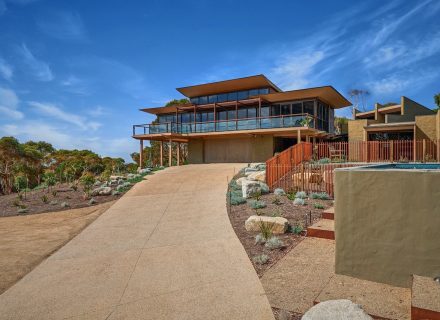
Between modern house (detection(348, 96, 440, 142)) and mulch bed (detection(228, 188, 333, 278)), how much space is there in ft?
53.0

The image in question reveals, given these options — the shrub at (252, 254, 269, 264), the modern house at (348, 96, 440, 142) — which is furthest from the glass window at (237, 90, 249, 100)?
the shrub at (252, 254, 269, 264)

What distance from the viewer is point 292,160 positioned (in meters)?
16.3

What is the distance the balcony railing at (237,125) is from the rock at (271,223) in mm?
17136

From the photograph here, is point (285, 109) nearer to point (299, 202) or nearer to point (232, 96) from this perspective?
point (232, 96)

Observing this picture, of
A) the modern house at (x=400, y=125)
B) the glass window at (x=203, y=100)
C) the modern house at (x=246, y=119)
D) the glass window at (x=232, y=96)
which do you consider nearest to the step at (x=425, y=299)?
the modern house at (x=246, y=119)

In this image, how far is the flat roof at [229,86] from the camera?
27.1 m

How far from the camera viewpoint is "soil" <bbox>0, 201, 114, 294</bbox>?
6.65 m

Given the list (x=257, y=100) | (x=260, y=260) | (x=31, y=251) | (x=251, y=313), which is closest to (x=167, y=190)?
(x=31, y=251)

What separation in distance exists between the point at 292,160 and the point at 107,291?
12.6m

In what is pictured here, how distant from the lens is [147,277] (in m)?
5.71

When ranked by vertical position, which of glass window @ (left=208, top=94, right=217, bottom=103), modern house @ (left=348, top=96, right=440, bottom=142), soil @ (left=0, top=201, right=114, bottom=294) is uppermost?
glass window @ (left=208, top=94, right=217, bottom=103)

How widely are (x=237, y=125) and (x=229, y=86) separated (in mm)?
4305

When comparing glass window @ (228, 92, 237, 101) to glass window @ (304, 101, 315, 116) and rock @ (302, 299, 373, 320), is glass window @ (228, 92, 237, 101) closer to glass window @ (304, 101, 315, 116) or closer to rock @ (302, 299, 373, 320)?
glass window @ (304, 101, 315, 116)

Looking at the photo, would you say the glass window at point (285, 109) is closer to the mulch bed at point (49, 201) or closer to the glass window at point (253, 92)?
the glass window at point (253, 92)
